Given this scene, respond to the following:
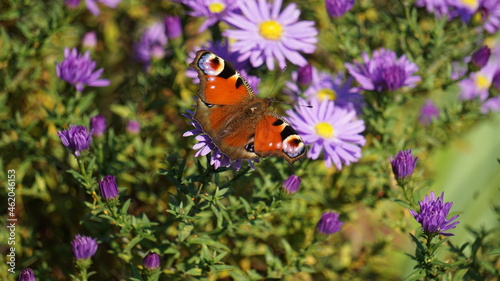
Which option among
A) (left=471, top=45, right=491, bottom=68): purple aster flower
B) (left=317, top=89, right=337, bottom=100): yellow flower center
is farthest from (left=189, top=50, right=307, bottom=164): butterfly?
(left=471, top=45, right=491, bottom=68): purple aster flower

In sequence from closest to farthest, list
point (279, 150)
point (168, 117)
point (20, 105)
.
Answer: point (279, 150)
point (20, 105)
point (168, 117)

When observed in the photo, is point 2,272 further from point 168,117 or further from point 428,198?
point 428,198

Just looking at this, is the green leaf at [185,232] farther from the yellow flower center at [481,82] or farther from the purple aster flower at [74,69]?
the yellow flower center at [481,82]

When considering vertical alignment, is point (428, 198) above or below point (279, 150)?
above

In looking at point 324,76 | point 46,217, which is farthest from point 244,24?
point 46,217

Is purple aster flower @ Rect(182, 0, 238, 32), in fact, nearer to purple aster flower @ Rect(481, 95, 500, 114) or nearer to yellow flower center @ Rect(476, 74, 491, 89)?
purple aster flower @ Rect(481, 95, 500, 114)

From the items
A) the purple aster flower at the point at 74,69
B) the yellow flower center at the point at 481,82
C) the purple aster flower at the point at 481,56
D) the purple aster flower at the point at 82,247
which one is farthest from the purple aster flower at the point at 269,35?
the yellow flower center at the point at 481,82
